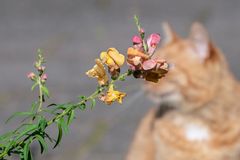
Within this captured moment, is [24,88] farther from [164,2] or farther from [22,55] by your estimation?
[164,2]

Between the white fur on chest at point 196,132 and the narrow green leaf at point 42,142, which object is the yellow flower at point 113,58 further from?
the white fur on chest at point 196,132

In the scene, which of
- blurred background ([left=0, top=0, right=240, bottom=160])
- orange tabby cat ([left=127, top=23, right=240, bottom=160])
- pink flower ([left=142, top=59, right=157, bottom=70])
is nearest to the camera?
pink flower ([left=142, top=59, right=157, bottom=70])

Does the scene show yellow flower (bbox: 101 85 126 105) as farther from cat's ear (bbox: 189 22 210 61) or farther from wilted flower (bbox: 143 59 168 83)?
cat's ear (bbox: 189 22 210 61)

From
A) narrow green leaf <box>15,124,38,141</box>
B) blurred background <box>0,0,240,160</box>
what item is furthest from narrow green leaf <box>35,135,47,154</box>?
blurred background <box>0,0,240,160</box>

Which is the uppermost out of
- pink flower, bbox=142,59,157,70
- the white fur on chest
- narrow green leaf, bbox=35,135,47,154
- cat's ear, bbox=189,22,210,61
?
cat's ear, bbox=189,22,210,61

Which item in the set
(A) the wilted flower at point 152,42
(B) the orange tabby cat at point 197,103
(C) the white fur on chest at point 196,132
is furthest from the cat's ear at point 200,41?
(A) the wilted flower at point 152,42

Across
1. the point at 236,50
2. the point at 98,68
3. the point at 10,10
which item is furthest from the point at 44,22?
the point at 98,68
